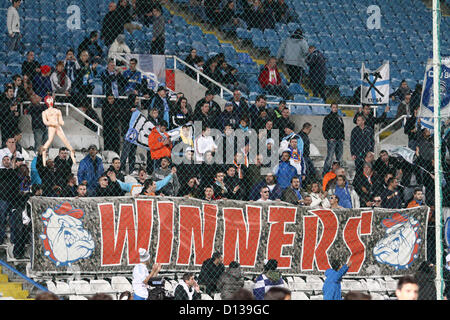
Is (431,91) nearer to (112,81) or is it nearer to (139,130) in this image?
(139,130)

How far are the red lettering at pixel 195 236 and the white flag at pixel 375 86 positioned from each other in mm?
3887

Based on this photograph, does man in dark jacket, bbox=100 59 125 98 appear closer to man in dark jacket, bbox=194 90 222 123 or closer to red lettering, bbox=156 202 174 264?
man in dark jacket, bbox=194 90 222 123

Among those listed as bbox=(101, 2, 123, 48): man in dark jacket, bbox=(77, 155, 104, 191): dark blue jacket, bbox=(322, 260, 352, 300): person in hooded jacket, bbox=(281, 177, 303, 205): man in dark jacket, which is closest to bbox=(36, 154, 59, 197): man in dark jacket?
bbox=(77, 155, 104, 191): dark blue jacket

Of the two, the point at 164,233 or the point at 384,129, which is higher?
the point at 384,129

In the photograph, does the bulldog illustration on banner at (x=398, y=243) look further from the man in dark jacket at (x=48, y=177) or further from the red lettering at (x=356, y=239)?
the man in dark jacket at (x=48, y=177)

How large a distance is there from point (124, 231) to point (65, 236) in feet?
2.38

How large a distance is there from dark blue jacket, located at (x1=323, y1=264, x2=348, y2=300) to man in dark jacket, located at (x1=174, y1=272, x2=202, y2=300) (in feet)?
4.83

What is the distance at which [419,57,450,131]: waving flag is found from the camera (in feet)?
31.2

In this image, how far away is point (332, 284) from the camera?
35.5 feet

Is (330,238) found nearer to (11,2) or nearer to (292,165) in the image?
(292,165)

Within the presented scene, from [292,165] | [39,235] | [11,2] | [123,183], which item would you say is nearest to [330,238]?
[292,165]

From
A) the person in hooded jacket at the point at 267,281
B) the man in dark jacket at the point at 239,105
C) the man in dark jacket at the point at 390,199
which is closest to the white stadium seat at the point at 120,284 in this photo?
the person in hooded jacket at the point at 267,281
